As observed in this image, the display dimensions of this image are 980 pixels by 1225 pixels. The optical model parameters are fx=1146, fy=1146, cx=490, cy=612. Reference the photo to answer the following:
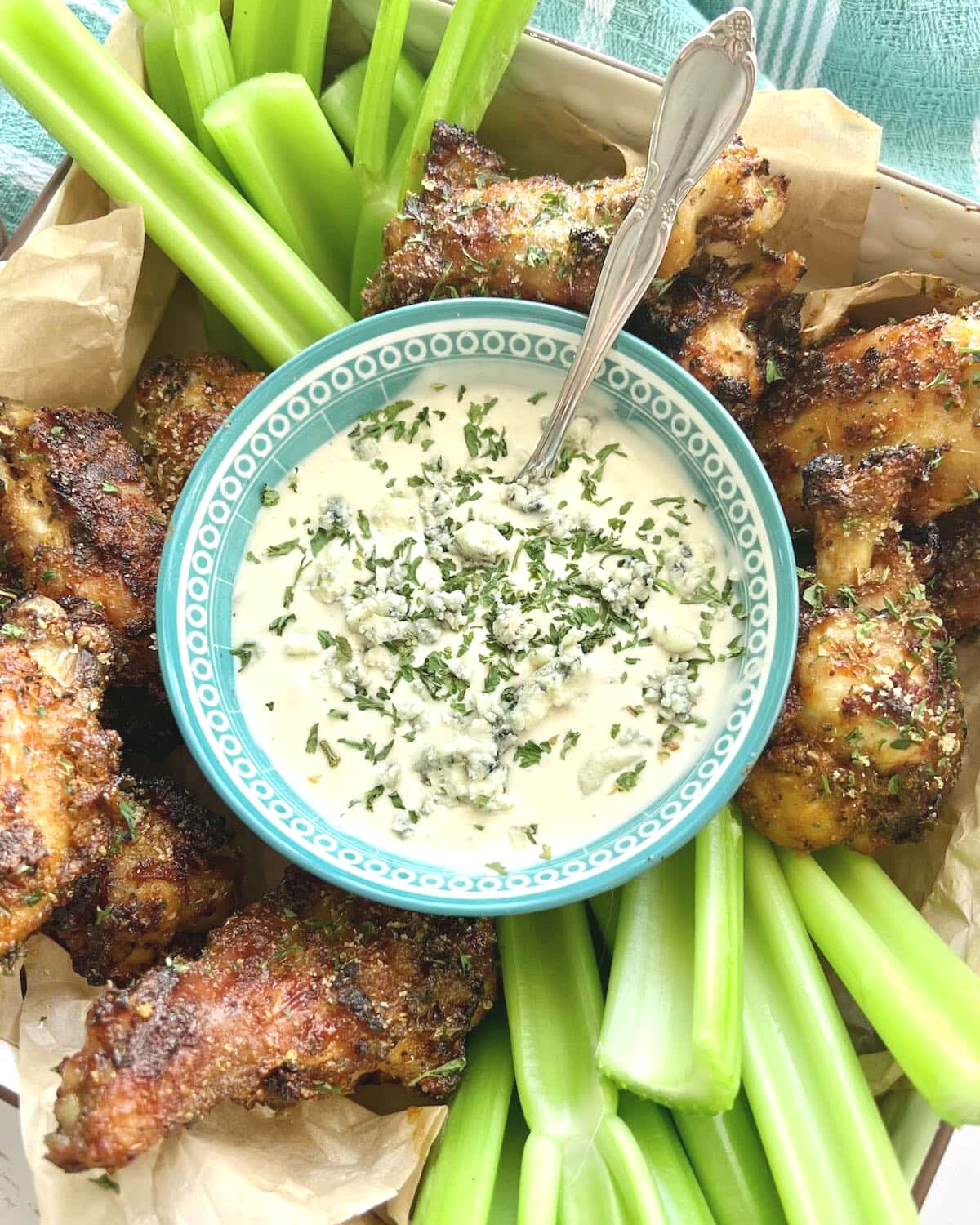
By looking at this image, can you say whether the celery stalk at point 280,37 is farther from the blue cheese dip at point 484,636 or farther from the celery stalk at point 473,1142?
the celery stalk at point 473,1142

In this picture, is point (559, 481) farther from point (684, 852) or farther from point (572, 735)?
point (684, 852)

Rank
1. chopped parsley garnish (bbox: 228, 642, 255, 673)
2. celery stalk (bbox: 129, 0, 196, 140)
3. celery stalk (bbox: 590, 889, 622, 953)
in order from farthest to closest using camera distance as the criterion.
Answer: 1. celery stalk (bbox: 129, 0, 196, 140)
2. celery stalk (bbox: 590, 889, 622, 953)
3. chopped parsley garnish (bbox: 228, 642, 255, 673)

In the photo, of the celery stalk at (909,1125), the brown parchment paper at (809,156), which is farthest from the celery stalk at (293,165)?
the celery stalk at (909,1125)

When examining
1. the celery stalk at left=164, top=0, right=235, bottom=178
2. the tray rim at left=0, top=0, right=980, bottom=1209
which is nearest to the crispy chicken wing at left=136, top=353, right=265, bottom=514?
the tray rim at left=0, top=0, right=980, bottom=1209

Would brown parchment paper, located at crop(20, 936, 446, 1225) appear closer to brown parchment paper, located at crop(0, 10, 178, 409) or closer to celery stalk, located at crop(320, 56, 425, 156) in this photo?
brown parchment paper, located at crop(0, 10, 178, 409)

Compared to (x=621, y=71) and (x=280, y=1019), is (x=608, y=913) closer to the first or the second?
(x=280, y=1019)

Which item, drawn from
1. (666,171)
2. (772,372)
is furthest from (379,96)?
(772,372)
